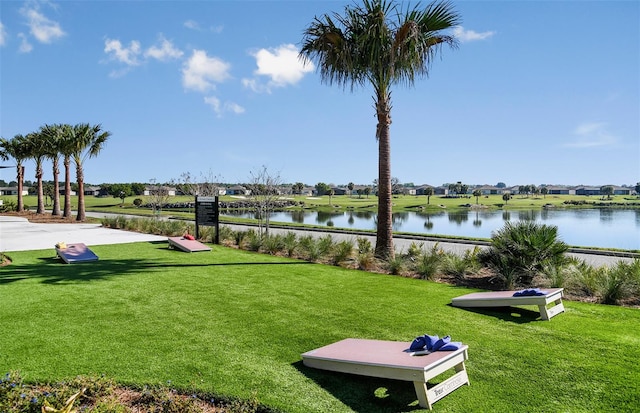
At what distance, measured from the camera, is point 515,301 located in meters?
6.62

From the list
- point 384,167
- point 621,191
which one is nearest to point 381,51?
point 384,167

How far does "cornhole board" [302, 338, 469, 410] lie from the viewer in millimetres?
3910

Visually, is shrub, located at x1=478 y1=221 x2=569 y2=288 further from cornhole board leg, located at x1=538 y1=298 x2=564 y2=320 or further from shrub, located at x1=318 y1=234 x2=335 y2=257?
shrub, located at x1=318 y1=234 x2=335 y2=257

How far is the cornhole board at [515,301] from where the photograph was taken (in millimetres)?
6477

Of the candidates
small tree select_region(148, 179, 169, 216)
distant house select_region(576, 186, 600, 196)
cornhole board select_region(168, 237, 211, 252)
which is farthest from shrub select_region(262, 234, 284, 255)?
distant house select_region(576, 186, 600, 196)

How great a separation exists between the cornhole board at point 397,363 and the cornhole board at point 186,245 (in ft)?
32.3

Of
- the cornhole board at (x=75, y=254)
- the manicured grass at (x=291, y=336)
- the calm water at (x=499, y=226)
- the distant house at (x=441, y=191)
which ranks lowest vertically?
the calm water at (x=499, y=226)

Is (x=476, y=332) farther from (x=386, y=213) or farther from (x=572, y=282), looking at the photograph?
(x=386, y=213)

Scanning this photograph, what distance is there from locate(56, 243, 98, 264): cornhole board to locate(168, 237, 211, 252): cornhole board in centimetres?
262

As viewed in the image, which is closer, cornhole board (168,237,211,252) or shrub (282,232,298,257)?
shrub (282,232,298,257)

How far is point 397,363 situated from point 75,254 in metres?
11.3

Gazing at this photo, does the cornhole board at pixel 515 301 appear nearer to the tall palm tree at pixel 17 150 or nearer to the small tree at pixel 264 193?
the small tree at pixel 264 193

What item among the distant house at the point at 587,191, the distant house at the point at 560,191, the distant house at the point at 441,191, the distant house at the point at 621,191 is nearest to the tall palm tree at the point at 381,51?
the distant house at the point at 441,191

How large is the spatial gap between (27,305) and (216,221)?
979 centimetres
